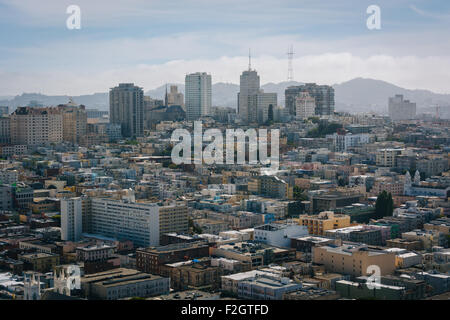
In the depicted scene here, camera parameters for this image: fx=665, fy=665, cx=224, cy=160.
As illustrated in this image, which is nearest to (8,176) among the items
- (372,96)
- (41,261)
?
(41,261)

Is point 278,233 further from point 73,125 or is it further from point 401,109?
point 401,109

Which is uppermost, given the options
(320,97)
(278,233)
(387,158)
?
(320,97)

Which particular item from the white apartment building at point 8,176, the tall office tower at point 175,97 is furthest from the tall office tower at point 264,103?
the white apartment building at point 8,176

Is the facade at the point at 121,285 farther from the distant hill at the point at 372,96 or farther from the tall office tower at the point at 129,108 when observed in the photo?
the distant hill at the point at 372,96
